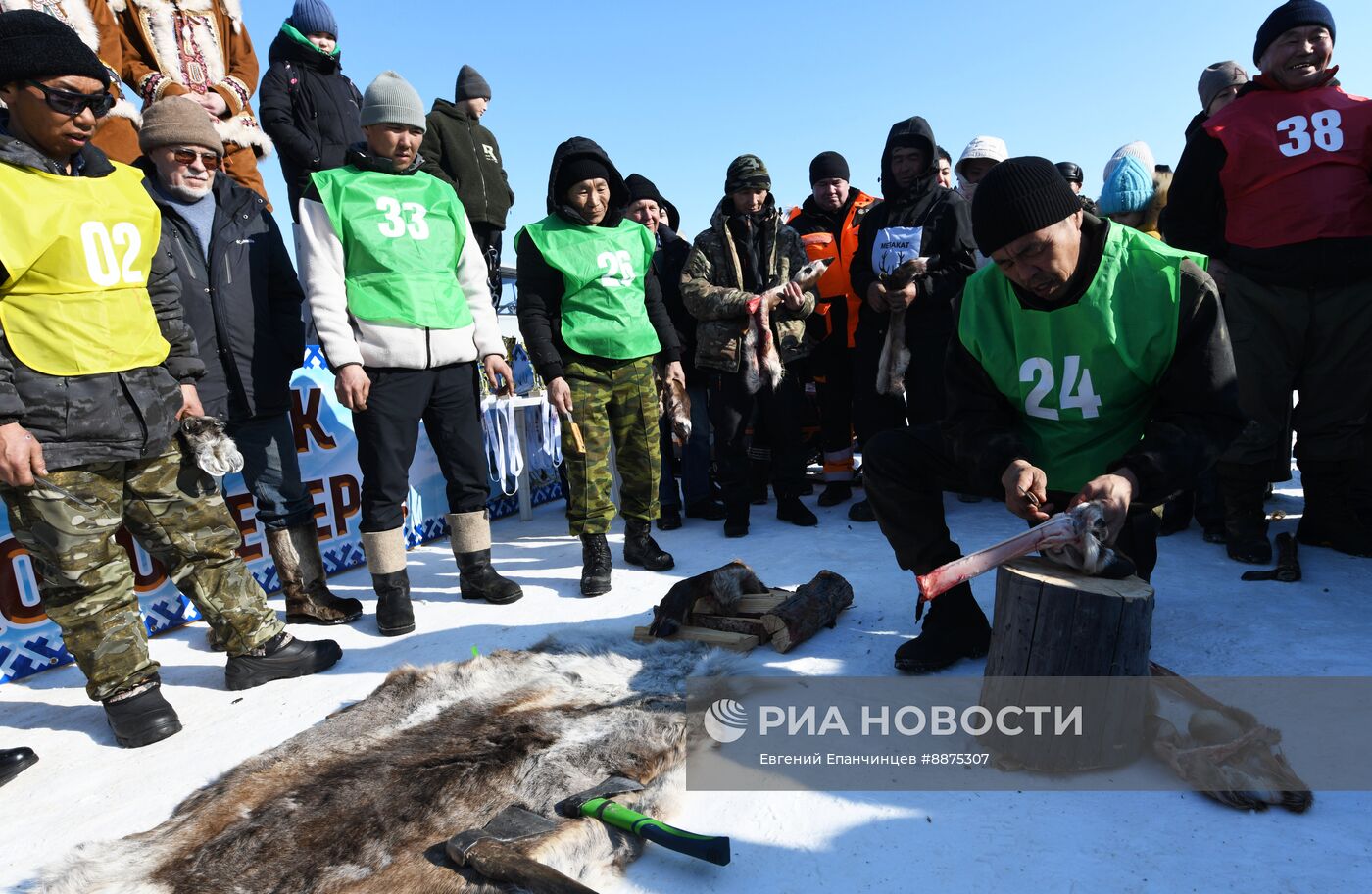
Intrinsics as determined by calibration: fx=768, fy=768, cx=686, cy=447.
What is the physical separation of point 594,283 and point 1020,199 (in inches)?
90.6

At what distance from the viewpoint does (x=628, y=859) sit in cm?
182

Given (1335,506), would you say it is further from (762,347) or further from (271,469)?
(271,469)

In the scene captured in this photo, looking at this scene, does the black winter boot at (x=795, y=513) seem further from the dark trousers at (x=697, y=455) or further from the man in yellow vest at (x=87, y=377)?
the man in yellow vest at (x=87, y=377)

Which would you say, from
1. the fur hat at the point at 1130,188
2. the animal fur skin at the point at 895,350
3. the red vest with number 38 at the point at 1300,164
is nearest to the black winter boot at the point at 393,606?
the animal fur skin at the point at 895,350

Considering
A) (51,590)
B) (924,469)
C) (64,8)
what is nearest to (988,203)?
(924,469)

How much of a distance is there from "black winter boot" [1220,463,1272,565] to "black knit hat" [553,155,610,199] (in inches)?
136

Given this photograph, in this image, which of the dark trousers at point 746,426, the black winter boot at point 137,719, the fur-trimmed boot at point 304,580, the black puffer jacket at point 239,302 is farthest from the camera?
the dark trousers at point 746,426

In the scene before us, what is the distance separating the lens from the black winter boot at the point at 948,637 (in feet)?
9.00

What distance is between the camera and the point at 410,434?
3539 millimetres

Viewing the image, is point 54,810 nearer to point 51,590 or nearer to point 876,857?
point 51,590

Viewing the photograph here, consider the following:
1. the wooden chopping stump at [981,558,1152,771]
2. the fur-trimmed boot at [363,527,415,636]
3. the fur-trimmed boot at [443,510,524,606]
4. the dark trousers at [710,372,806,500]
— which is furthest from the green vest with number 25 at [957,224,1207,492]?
the fur-trimmed boot at [363,527,415,636]

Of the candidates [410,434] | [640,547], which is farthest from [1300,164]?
[410,434]

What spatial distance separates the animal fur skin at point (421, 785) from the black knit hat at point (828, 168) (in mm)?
4054

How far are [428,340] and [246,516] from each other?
1.46 m
